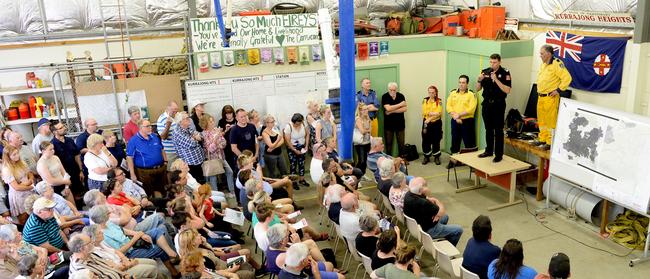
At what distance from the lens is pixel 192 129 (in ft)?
25.5

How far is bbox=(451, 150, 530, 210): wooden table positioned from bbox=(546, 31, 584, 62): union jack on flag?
75.4 inches

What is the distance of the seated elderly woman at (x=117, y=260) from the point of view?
4.54m

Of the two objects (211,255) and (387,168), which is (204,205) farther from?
(387,168)

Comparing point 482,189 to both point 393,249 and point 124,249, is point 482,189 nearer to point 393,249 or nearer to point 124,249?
point 393,249

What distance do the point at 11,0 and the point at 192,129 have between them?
14.1 ft

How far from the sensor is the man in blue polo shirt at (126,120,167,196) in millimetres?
7141

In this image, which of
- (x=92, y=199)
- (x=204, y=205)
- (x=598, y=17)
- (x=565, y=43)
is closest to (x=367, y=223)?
(x=204, y=205)

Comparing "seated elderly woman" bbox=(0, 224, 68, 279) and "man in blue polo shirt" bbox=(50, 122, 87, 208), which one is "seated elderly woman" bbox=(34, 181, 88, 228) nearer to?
"seated elderly woman" bbox=(0, 224, 68, 279)

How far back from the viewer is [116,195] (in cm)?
576

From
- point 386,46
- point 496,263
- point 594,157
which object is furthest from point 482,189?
point 496,263

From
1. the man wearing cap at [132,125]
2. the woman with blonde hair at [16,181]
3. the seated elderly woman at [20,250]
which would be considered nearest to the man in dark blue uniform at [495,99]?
the man wearing cap at [132,125]

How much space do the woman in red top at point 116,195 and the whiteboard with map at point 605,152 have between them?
216 inches

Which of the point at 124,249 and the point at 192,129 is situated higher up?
the point at 192,129

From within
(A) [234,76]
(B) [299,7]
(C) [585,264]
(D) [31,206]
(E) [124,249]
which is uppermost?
(B) [299,7]
